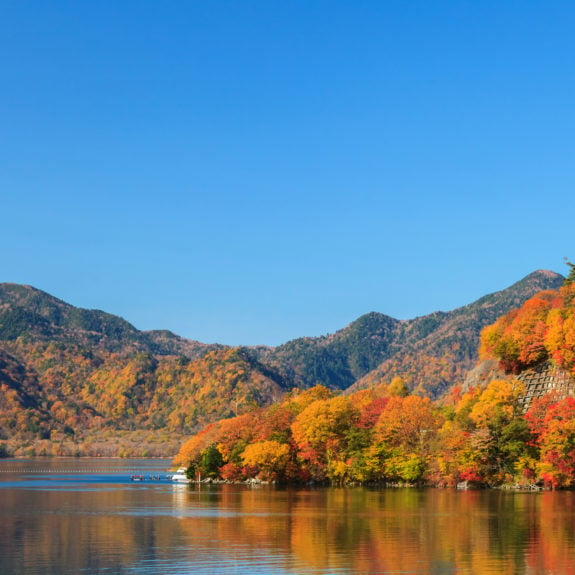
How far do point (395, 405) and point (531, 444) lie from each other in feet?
69.3

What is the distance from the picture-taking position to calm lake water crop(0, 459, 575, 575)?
44562mm

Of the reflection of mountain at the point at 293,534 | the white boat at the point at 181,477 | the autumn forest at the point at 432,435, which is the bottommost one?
the white boat at the point at 181,477

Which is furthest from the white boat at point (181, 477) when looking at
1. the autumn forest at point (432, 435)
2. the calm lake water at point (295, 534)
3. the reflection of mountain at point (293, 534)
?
the reflection of mountain at point (293, 534)

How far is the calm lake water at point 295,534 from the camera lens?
146ft

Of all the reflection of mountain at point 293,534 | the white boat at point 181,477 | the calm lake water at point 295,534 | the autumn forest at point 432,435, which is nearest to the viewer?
the calm lake water at point 295,534

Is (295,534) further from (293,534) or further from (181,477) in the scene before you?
(181,477)

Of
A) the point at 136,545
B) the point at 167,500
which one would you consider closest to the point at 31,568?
the point at 136,545

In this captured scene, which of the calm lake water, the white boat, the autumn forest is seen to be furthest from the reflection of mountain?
the white boat

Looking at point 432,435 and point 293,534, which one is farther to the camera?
point 432,435

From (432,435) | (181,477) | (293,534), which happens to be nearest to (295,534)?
(293,534)

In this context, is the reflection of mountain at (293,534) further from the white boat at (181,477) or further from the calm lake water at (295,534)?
the white boat at (181,477)

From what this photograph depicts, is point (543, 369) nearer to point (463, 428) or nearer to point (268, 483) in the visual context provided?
point (463, 428)

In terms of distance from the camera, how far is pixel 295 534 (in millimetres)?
58406

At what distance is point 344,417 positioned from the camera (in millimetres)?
124250
